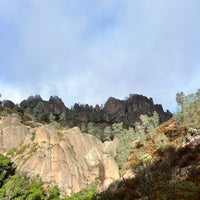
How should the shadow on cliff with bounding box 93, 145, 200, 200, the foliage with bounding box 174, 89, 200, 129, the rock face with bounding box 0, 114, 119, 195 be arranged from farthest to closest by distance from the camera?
the foliage with bounding box 174, 89, 200, 129, the rock face with bounding box 0, 114, 119, 195, the shadow on cliff with bounding box 93, 145, 200, 200

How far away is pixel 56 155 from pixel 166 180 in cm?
5623

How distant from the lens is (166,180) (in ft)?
117

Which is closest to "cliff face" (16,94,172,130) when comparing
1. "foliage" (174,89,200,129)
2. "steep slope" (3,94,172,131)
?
"steep slope" (3,94,172,131)

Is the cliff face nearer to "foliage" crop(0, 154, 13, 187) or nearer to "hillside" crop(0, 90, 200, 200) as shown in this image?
"hillside" crop(0, 90, 200, 200)

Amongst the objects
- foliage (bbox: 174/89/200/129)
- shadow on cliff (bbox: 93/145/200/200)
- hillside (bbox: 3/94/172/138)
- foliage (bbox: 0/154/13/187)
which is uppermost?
hillside (bbox: 3/94/172/138)

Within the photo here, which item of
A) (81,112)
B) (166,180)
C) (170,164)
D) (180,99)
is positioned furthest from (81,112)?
(166,180)

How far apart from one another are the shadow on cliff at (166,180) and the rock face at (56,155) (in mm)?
12041

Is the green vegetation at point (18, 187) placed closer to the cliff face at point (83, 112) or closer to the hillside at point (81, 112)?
the hillside at point (81, 112)

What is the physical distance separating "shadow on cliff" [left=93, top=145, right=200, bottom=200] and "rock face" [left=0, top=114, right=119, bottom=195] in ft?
39.5

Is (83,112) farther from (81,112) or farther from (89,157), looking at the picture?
(89,157)

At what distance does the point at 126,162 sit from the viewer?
95375mm

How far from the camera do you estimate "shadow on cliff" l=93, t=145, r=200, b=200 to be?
29078 millimetres

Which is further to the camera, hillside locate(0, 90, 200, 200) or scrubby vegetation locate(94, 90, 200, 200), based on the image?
hillside locate(0, 90, 200, 200)

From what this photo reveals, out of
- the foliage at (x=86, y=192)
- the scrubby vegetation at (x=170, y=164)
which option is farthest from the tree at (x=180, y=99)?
the foliage at (x=86, y=192)
